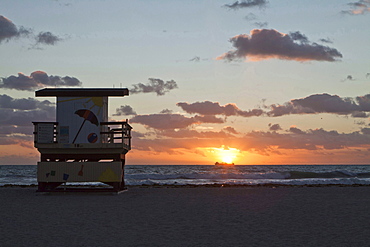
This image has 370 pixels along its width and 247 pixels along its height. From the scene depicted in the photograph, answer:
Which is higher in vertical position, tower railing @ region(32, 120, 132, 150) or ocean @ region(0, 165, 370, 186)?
tower railing @ region(32, 120, 132, 150)

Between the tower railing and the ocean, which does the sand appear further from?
the ocean

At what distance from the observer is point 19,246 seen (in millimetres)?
10164

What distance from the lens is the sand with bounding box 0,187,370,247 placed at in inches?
430

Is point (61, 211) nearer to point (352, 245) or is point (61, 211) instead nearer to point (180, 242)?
point (180, 242)

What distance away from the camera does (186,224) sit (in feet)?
45.0

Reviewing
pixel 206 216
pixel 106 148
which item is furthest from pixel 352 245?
pixel 106 148

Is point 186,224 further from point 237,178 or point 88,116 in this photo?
point 237,178

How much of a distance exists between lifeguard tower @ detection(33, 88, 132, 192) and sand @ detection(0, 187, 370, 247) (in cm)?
548

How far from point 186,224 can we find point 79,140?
520 inches

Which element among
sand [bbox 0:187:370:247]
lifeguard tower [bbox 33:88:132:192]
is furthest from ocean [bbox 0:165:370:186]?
sand [bbox 0:187:370:247]

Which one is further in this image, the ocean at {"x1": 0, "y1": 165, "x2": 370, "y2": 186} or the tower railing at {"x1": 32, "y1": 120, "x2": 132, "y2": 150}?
the ocean at {"x1": 0, "y1": 165, "x2": 370, "y2": 186}

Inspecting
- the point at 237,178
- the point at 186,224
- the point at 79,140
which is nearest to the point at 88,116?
the point at 79,140

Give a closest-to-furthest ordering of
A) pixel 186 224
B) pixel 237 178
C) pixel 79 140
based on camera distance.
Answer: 1. pixel 186 224
2. pixel 79 140
3. pixel 237 178

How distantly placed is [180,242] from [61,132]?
16395 mm
